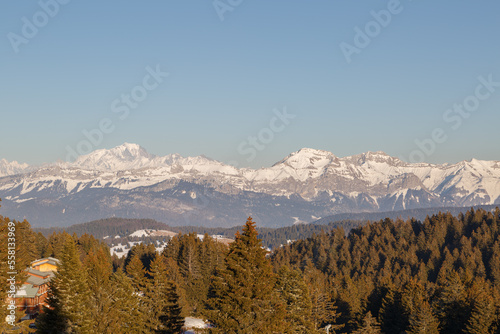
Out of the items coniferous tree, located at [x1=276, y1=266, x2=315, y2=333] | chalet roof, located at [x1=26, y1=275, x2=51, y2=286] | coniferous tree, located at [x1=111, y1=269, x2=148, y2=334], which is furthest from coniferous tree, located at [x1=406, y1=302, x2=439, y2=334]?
chalet roof, located at [x1=26, y1=275, x2=51, y2=286]

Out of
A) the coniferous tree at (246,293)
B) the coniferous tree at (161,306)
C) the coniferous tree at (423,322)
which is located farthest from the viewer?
the coniferous tree at (423,322)

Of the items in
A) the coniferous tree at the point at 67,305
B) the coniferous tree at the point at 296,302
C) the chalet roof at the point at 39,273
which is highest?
the chalet roof at the point at 39,273

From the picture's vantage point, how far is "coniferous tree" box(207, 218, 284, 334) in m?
40.7

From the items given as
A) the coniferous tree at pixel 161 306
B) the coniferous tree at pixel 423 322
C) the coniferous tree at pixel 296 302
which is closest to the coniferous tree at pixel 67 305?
the coniferous tree at pixel 161 306

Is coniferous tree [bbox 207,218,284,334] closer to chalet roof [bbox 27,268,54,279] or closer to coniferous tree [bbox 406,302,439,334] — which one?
coniferous tree [bbox 406,302,439,334]

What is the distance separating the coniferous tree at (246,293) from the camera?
40688 mm

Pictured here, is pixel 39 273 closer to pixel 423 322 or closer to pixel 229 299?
pixel 423 322

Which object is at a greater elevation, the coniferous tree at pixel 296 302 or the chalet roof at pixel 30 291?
the chalet roof at pixel 30 291

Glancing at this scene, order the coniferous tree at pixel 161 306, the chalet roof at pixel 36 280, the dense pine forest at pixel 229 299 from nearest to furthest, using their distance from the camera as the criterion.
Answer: the dense pine forest at pixel 229 299 < the coniferous tree at pixel 161 306 < the chalet roof at pixel 36 280

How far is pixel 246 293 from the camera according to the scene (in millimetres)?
40938

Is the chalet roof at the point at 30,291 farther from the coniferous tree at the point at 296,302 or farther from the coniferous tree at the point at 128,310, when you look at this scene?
the coniferous tree at the point at 296,302

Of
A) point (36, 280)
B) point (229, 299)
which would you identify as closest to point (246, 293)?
point (229, 299)

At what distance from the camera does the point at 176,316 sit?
70.8 meters

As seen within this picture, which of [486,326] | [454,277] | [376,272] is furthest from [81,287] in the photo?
[376,272]
